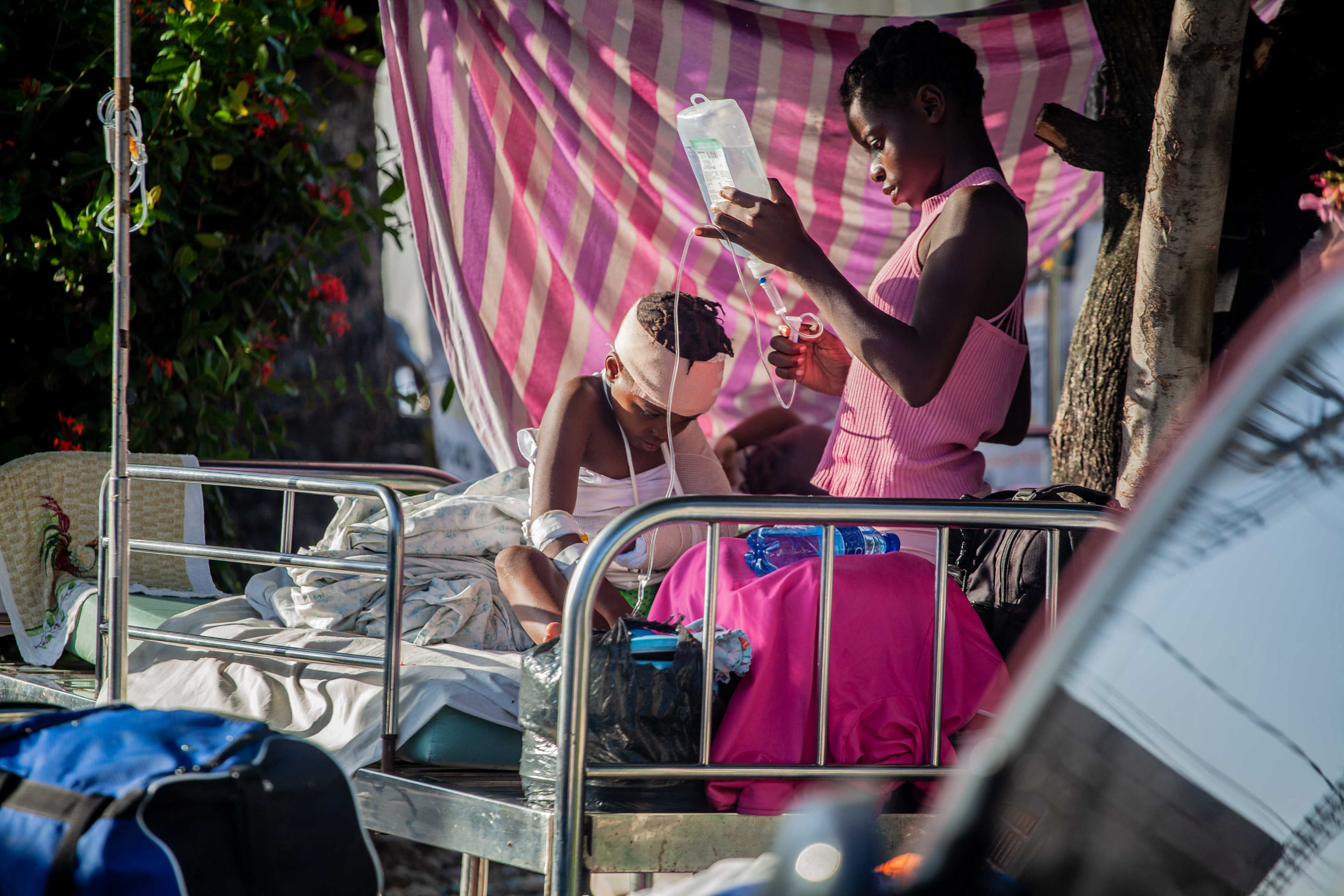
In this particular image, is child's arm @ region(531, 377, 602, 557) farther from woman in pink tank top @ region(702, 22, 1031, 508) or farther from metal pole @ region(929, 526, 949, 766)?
metal pole @ region(929, 526, 949, 766)

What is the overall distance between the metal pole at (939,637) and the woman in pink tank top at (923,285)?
0.71ft

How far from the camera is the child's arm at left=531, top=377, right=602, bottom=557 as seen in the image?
10.5 feet

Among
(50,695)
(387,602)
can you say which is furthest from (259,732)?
(50,695)

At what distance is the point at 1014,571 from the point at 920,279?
0.65 m

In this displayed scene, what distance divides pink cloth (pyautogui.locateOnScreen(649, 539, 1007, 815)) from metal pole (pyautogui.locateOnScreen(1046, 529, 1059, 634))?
215 mm

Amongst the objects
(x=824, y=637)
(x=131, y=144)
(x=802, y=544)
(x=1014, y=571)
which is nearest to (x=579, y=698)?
(x=824, y=637)

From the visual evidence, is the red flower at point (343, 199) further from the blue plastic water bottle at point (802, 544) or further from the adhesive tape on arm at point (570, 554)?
the blue plastic water bottle at point (802, 544)

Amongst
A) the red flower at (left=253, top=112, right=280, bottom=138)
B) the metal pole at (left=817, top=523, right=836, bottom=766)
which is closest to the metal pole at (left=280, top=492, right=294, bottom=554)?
the red flower at (left=253, top=112, right=280, bottom=138)

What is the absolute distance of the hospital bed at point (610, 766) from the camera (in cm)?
198

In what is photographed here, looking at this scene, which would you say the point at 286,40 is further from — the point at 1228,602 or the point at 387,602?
Answer: the point at 1228,602

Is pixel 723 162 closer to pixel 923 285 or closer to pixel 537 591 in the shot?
pixel 923 285

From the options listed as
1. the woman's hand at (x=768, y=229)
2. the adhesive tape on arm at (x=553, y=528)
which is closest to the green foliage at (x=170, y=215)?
the adhesive tape on arm at (x=553, y=528)

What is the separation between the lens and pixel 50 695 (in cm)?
329

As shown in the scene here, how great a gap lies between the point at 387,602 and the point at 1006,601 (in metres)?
1.29
